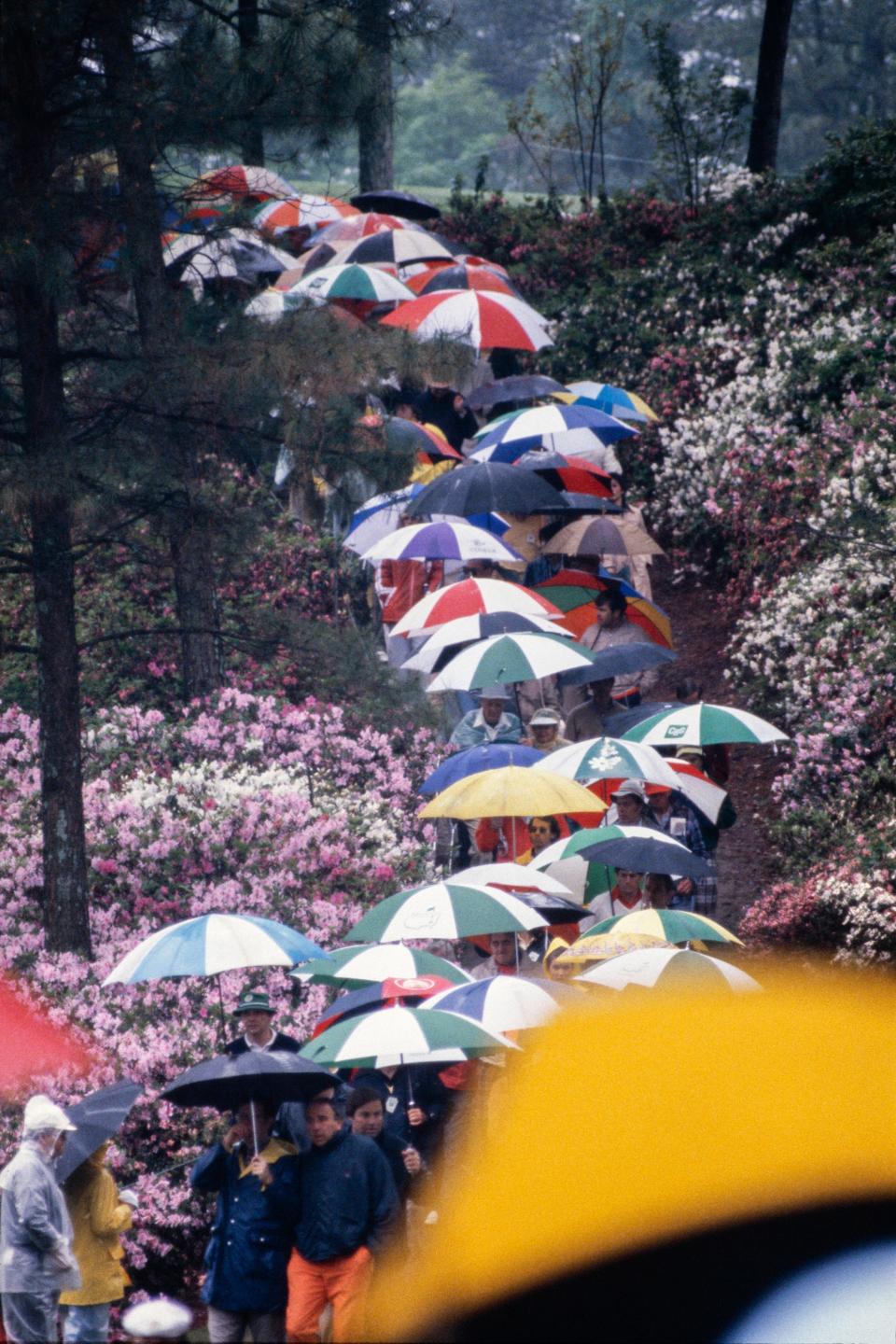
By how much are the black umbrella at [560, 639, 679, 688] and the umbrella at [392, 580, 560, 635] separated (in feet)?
1.86

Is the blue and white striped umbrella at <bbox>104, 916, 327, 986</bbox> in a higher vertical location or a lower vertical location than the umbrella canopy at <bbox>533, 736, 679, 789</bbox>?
lower

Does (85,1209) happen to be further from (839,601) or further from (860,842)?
(839,601)

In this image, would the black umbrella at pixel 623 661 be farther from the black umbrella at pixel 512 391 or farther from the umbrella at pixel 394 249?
the umbrella at pixel 394 249

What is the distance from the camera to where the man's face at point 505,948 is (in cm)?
908

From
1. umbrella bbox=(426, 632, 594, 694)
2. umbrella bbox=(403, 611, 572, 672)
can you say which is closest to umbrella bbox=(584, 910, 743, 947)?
umbrella bbox=(426, 632, 594, 694)

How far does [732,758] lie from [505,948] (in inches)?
289

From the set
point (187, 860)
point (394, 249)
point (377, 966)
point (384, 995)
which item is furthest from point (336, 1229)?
point (394, 249)

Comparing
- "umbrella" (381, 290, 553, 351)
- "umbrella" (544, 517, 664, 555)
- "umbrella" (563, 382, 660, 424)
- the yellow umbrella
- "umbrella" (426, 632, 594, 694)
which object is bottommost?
the yellow umbrella

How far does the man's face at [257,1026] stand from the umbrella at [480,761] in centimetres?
322

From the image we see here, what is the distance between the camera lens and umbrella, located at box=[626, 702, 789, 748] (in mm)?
11281

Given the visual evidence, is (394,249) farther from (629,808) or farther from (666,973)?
(666,973)

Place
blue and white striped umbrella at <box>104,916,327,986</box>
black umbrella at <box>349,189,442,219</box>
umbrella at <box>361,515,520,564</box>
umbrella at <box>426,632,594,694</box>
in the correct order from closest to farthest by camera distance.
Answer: blue and white striped umbrella at <box>104,916,327,986</box> → umbrella at <box>426,632,594,694</box> → umbrella at <box>361,515,520,564</box> → black umbrella at <box>349,189,442,219</box>

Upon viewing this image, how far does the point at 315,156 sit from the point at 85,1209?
24.9 feet

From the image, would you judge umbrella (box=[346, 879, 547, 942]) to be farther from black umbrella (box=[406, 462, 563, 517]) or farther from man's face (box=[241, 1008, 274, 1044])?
black umbrella (box=[406, 462, 563, 517])
